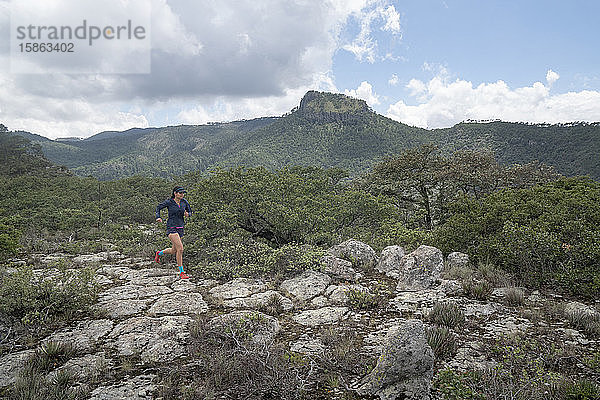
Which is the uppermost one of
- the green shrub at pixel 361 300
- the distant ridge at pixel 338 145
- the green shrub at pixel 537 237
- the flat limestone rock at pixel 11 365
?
the distant ridge at pixel 338 145

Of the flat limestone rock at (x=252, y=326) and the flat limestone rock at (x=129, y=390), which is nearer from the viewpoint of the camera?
the flat limestone rock at (x=129, y=390)

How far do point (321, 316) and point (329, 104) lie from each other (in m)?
134

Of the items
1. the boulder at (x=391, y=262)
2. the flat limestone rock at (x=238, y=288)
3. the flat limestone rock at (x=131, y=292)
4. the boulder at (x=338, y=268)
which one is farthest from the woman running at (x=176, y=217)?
the boulder at (x=391, y=262)

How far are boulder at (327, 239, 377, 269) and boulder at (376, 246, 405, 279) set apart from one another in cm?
25

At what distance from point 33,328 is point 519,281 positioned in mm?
7902

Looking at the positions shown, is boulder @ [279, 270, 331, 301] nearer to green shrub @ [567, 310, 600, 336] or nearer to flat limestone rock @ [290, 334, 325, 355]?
flat limestone rock @ [290, 334, 325, 355]

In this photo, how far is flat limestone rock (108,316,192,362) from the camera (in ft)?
12.5

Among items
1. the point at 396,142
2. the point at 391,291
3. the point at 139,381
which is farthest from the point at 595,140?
the point at 139,381

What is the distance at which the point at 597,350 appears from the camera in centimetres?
358

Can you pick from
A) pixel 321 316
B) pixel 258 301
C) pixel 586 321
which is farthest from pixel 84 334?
pixel 586 321

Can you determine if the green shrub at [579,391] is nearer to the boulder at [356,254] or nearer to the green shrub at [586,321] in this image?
the green shrub at [586,321]

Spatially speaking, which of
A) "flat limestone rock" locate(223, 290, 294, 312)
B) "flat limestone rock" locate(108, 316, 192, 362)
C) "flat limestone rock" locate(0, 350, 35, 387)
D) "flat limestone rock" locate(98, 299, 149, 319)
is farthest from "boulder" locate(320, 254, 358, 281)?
"flat limestone rock" locate(0, 350, 35, 387)

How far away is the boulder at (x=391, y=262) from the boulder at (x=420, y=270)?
0.35 metres

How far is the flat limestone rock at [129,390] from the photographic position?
296 cm
